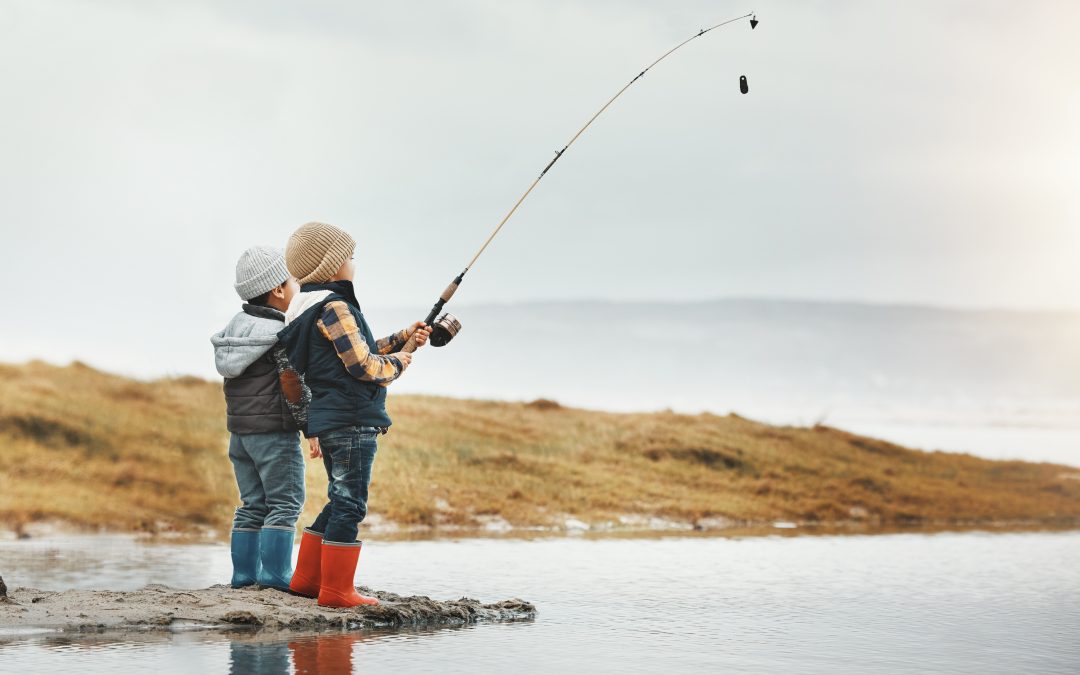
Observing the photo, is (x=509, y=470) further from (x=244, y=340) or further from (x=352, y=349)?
(x=352, y=349)

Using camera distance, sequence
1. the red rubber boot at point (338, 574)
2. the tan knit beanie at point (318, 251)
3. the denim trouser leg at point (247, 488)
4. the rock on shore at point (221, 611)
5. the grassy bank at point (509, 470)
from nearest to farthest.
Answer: the rock on shore at point (221, 611) < the red rubber boot at point (338, 574) < the tan knit beanie at point (318, 251) < the denim trouser leg at point (247, 488) < the grassy bank at point (509, 470)

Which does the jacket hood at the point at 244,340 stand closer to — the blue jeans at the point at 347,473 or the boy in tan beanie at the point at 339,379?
the boy in tan beanie at the point at 339,379

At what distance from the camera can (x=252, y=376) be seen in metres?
7.06

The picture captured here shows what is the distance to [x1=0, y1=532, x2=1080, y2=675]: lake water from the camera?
18.5ft

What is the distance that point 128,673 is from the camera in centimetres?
515

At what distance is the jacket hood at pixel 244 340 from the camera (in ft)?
22.9

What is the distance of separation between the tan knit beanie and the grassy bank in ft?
23.6

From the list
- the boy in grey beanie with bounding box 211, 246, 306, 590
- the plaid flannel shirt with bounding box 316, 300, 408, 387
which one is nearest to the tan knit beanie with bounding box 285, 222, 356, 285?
the plaid flannel shirt with bounding box 316, 300, 408, 387

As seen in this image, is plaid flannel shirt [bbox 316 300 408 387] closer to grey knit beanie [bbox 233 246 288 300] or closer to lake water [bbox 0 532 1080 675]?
grey knit beanie [bbox 233 246 288 300]

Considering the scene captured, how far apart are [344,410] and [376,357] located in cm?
30

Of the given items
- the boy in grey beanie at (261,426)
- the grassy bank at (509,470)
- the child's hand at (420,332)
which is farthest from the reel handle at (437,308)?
the grassy bank at (509,470)

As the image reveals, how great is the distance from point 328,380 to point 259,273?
3.21ft

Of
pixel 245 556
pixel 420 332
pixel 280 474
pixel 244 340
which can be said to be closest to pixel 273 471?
pixel 280 474

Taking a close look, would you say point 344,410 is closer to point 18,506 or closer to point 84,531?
point 84,531
